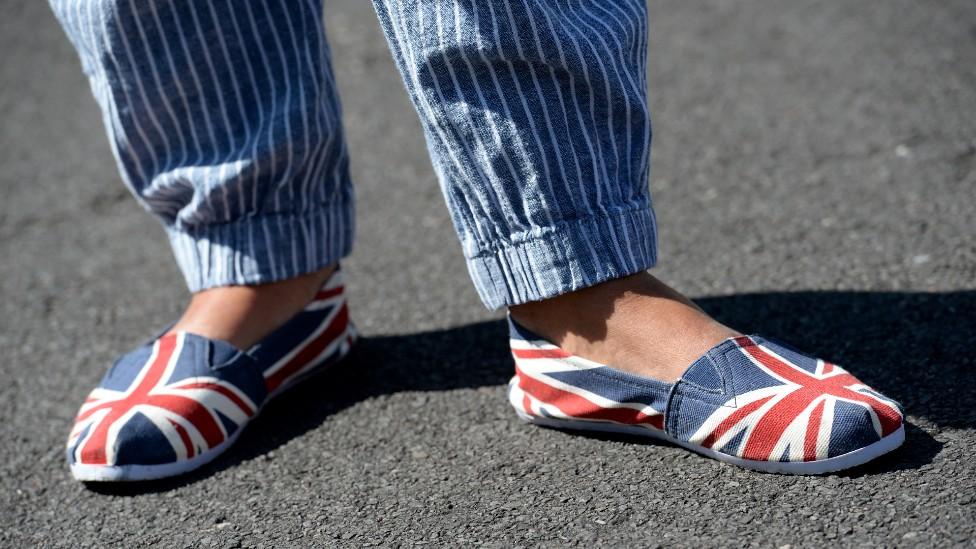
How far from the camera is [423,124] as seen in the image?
116 cm

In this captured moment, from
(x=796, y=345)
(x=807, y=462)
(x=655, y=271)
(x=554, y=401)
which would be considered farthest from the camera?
(x=655, y=271)

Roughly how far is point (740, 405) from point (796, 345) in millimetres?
313

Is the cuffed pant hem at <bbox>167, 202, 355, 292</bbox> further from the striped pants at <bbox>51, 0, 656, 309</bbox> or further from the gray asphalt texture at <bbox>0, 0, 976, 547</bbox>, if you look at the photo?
the gray asphalt texture at <bbox>0, 0, 976, 547</bbox>

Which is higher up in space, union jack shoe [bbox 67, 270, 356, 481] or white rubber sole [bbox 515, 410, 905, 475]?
union jack shoe [bbox 67, 270, 356, 481]

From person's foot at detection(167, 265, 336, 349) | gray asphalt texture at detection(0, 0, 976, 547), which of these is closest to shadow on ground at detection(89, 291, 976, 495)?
gray asphalt texture at detection(0, 0, 976, 547)

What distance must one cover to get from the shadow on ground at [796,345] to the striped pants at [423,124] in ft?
0.61

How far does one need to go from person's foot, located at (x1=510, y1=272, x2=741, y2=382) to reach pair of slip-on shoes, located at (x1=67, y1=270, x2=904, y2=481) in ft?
0.05

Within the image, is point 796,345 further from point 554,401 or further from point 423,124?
point 423,124

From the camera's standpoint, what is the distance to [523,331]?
1.23 m

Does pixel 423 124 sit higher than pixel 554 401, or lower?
higher

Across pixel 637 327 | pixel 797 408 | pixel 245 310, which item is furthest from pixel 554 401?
pixel 245 310

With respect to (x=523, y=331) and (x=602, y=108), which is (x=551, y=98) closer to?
(x=602, y=108)

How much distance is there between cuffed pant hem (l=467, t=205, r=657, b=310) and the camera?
1.11 meters

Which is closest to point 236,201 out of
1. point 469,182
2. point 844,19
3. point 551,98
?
point 469,182
